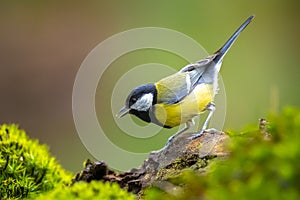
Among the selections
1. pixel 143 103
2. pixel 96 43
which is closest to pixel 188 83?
pixel 143 103

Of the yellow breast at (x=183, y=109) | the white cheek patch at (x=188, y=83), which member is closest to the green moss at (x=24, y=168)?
the yellow breast at (x=183, y=109)

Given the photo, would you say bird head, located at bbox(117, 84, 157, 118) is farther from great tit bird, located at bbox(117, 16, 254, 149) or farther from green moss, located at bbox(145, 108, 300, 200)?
green moss, located at bbox(145, 108, 300, 200)

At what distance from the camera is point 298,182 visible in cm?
91

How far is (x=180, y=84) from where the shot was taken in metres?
2.38

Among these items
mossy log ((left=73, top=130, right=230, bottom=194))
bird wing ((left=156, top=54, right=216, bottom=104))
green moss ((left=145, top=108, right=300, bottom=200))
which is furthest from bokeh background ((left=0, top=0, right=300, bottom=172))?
Result: green moss ((left=145, top=108, right=300, bottom=200))

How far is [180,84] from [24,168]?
2.34 ft

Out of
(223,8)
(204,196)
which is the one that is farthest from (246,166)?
(223,8)

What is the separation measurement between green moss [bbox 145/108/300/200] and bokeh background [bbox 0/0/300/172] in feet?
16.1

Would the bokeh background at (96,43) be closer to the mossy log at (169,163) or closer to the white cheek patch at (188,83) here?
the white cheek patch at (188,83)

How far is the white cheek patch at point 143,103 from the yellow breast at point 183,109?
5cm

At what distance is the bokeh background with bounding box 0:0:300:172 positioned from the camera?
6414 millimetres

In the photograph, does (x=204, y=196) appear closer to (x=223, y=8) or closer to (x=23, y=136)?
(x=23, y=136)

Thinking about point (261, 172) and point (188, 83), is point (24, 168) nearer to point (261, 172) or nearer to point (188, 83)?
point (188, 83)

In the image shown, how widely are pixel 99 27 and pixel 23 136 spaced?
5452 millimetres
